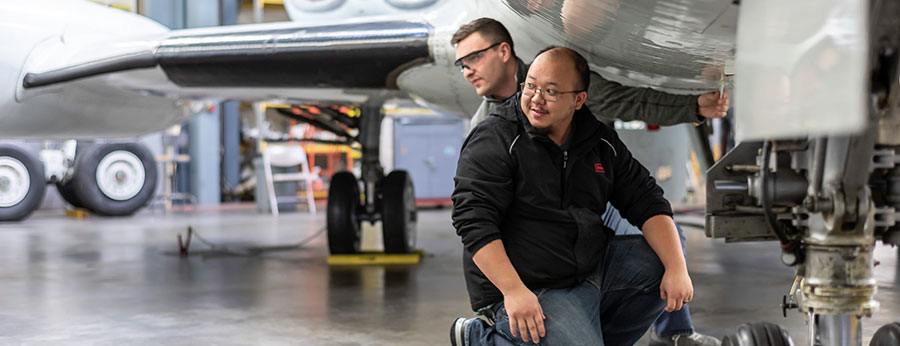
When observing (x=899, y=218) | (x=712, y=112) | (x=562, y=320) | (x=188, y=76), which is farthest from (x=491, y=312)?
(x=188, y=76)

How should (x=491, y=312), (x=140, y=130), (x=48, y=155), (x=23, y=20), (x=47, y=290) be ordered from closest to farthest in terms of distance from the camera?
1. (x=491, y=312)
2. (x=47, y=290)
3. (x=23, y=20)
4. (x=140, y=130)
5. (x=48, y=155)

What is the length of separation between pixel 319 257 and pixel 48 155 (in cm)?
670

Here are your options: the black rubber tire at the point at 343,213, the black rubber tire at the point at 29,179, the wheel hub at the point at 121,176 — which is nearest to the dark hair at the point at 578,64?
the black rubber tire at the point at 343,213

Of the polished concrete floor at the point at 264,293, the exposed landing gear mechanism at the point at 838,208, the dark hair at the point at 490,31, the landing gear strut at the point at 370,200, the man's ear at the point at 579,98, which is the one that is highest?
the dark hair at the point at 490,31

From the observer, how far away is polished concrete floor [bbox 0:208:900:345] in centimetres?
332

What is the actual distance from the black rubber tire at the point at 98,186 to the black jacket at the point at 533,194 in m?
9.78

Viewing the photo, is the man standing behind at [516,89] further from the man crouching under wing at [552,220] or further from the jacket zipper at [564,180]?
the jacket zipper at [564,180]

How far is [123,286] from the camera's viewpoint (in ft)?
15.4

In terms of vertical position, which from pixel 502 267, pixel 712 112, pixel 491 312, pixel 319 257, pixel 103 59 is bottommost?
pixel 319 257

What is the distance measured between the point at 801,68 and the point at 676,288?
0.88 metres

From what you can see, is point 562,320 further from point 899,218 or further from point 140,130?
point 140,130

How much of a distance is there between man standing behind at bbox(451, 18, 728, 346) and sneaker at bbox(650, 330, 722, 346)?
527mm

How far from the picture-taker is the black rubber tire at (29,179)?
33.5 feet

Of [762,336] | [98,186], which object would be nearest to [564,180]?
[762,336]
